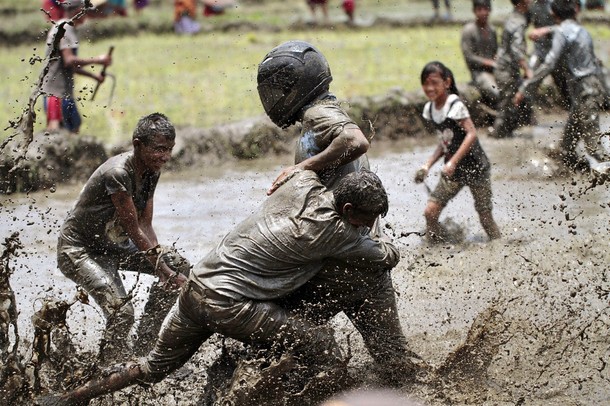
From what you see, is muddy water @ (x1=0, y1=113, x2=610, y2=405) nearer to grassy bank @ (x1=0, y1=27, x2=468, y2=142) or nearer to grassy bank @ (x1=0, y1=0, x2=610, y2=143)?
grassy bank @ (x1=0, y1=0, x2=610, y2=143)

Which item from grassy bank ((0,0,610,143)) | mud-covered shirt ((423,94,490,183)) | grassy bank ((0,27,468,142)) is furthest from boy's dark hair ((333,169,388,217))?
grassy bank ((0,27,468,142))

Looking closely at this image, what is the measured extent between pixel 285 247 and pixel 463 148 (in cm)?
350

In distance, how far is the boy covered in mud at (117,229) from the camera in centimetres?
627

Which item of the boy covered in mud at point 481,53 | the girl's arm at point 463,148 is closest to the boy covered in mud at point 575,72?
the boy covered in mud at point 481,53

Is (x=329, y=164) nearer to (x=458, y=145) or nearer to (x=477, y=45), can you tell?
(x=458, y=145)

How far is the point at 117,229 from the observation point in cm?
661

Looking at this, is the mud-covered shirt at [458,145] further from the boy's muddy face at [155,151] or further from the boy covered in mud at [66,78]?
the boy covered in mud at [66,78]

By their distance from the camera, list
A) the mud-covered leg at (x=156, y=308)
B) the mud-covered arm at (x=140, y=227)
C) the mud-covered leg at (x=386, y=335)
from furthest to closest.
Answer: the mud-covered leg at (x=156, y=308)
the mud-covered arm at (x=140, y=227)
the mud-covered leg at (x=386, y=335)

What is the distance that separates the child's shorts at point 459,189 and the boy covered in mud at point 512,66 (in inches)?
156

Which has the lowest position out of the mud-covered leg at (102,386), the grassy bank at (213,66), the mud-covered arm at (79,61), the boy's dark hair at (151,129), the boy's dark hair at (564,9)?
the grassy bank at (213,66)

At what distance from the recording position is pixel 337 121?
5754 mm

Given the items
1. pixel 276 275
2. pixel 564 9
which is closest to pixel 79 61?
pixel 564 9

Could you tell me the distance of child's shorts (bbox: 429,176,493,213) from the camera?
344 inches

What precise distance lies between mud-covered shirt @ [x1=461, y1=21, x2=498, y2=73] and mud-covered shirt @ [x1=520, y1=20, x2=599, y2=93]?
2075 millimetres
